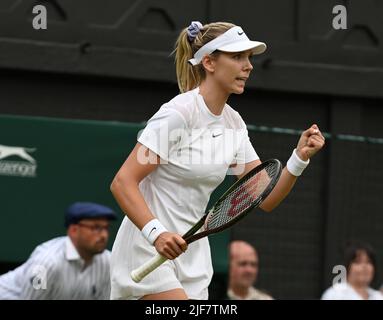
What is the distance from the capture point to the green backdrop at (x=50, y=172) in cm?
970

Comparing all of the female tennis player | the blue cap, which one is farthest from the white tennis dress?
the blue cap

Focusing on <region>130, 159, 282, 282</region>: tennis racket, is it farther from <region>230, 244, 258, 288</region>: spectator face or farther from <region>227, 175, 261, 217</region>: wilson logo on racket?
<region>230, 244, 258, 288</region>: spectator face

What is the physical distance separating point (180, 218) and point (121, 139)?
3588mm

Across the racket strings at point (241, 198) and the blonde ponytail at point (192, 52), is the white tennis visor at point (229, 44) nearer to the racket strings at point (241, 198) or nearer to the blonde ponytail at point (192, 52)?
the blonde ponytail at point (192, 52)

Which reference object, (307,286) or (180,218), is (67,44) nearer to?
(307,286)

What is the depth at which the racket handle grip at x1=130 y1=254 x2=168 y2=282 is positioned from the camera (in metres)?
6.08

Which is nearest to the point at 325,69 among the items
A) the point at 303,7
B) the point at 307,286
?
the point at 303,7

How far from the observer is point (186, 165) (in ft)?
20.3

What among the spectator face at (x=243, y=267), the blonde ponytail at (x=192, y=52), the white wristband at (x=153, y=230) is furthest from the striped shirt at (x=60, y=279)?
the white wristband at (x=153, y=230)

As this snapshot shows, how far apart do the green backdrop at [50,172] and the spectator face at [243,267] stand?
3.5 inches

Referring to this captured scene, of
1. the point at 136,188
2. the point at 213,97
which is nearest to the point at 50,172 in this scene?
the point at 213,97

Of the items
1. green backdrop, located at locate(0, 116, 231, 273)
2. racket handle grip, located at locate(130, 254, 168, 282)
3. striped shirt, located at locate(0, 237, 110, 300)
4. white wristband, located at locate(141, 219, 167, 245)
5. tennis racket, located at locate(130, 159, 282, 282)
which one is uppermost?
green backdrop, located at locate(0, 116, 231, 273)

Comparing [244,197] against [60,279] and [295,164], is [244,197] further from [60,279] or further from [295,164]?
[60,279]

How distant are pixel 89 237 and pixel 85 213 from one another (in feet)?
0.60
